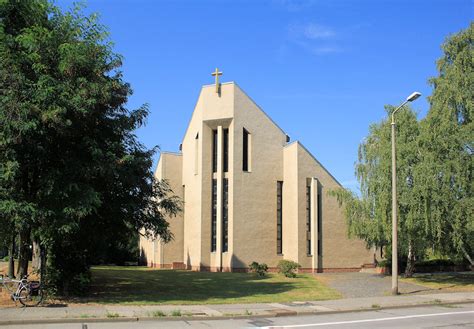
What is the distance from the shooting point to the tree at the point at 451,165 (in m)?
23.4

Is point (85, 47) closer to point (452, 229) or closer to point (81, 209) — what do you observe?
point (81, 209)

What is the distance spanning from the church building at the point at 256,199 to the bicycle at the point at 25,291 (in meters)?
19.6

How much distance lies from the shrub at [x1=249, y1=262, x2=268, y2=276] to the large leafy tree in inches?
554

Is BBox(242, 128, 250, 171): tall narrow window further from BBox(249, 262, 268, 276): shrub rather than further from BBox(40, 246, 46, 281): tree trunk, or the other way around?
BBox(40, 246, 46, 281): tree trunk

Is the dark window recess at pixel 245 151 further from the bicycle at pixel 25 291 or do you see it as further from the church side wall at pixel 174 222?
the bicycle at pixel 25 291

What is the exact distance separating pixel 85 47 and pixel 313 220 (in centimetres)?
2314

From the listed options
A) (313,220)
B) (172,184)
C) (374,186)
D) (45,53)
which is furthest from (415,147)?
(172,184)

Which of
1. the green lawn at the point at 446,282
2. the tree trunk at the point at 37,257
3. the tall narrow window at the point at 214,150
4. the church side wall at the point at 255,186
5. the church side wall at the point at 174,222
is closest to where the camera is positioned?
the tree trunk at the point at 37,257

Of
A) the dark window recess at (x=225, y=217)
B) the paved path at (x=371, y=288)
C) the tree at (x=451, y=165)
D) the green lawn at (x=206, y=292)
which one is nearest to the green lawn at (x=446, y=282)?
the paved path at (x=371, y=288)

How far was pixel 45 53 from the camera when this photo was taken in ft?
56.2

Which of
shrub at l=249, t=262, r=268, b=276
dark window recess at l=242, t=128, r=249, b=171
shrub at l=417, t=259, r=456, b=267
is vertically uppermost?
dark window recess at l=242, t=128, r=249, b=171

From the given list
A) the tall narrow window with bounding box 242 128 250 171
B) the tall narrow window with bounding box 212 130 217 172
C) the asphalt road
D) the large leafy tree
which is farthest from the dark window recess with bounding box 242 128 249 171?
the asphalt road

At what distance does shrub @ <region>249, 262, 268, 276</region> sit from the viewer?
33188mm

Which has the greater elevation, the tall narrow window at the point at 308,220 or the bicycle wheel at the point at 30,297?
the tall narrow window at the point at 308,220
